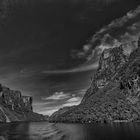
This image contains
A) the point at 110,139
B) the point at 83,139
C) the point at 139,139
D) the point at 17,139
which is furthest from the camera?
the point at 17,139

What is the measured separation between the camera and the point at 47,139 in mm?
144250

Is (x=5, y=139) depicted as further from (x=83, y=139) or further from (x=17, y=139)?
(x=83, y=139)

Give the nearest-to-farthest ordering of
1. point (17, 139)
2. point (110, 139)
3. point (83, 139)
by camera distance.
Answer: point (110, 139)
point (83, 139)
point (17, 139)

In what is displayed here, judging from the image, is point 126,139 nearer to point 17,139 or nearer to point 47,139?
point 47,139

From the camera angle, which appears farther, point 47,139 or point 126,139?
point 47,139

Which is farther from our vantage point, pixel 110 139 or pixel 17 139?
pixel 17 139

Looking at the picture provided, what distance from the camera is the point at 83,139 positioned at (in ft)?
418

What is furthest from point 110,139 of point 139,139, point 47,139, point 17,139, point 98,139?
point 17,139

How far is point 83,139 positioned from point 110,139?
60.0ft

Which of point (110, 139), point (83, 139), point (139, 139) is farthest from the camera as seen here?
point (83, 139)

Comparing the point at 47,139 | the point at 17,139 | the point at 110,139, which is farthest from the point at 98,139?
the point at 17,139

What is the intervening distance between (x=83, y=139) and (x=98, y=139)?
1148cm

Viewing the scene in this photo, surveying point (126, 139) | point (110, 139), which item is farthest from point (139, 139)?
point (110, 139)

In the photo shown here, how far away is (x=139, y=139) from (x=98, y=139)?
21.1 meters
